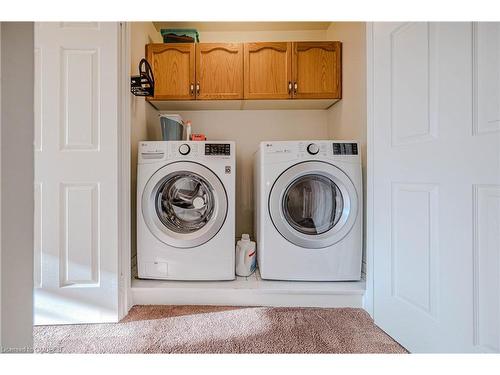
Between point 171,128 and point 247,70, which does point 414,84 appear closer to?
point 247,70

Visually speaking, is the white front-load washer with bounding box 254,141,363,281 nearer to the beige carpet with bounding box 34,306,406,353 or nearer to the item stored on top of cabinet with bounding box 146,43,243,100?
the beige carpet with bounding box 34,306,406,353

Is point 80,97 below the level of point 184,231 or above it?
above

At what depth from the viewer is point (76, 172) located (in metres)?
1.32

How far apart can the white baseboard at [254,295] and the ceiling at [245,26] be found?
2.10 metres

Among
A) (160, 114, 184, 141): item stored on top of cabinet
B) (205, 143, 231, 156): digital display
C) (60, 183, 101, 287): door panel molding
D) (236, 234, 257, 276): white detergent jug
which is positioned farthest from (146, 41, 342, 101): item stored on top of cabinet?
(236, 234, 257, 276): white detergent jug

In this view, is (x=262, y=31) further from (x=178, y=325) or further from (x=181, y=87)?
(x=178, y=325)

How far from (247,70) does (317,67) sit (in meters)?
0.57

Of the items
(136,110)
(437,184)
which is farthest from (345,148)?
(136,110)

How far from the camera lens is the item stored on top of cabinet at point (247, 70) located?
1991 mm

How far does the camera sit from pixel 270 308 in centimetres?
149

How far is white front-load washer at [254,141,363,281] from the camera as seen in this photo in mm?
1560

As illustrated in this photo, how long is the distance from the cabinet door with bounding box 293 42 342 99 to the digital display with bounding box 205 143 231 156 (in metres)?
0.82

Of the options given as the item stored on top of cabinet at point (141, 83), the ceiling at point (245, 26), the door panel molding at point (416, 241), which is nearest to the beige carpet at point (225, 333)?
the door panel molding at point (416, 241)
